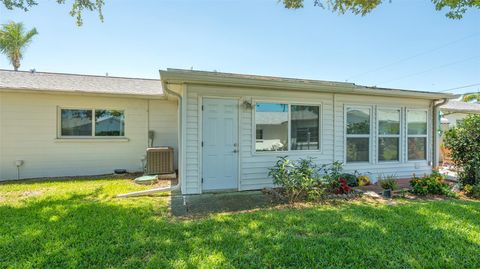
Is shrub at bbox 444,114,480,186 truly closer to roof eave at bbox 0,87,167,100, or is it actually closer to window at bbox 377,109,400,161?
window at bbox 377,109,400,161

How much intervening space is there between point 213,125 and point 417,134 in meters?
6.14

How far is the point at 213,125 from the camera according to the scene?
17.8ft

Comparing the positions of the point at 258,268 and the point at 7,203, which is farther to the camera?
the point at 7,203

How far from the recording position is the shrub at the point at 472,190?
5.36 meters

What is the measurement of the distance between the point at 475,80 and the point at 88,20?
29766 mm

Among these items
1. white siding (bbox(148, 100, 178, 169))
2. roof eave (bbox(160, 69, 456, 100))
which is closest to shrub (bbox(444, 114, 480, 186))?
roof eave (bbox(160, 69, 456, 100))

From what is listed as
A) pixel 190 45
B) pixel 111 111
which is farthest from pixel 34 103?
pixel 190 45

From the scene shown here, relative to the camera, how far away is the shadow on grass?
2547mm

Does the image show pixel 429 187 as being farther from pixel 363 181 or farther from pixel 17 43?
pixel 17 43

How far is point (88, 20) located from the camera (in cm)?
597

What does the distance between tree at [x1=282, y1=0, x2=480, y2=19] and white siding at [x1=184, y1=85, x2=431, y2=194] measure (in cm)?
211

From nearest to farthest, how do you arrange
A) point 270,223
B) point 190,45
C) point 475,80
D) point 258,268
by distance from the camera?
point 258,268, point 270,223, point 190,45, point 475,80

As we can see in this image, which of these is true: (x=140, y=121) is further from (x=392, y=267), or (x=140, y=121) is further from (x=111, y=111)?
(x=392, y=267)

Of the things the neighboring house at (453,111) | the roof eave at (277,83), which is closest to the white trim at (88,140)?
A: the roof eave at (277,83)
